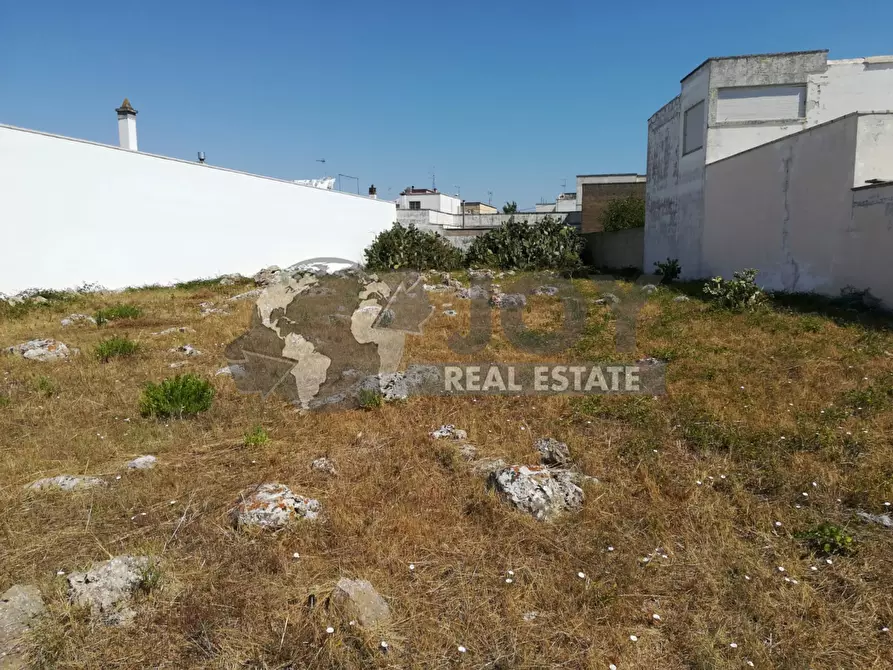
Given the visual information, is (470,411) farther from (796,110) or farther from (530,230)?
(530,230)

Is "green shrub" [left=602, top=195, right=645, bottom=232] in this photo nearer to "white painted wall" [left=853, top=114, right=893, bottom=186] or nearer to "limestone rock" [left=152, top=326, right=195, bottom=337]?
"white painted wall" [left=853, top=114, right=893, bottom=186]

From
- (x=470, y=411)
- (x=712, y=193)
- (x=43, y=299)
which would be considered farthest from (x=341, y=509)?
(x=712, y=193)

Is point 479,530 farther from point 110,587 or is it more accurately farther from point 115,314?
point 115,314

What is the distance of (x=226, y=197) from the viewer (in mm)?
17344

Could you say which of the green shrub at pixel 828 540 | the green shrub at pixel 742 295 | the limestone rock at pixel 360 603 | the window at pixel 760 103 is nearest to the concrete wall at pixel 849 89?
the window at pixel 760 103

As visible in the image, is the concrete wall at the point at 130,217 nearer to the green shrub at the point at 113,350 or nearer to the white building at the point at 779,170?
the green shrub at the point at 113,350

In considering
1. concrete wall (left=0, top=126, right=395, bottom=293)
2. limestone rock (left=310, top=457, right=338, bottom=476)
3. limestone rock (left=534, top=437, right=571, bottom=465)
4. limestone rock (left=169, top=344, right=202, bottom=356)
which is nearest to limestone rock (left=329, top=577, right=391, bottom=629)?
limestone rock (left=310, top=457, right=338, bottom=476)

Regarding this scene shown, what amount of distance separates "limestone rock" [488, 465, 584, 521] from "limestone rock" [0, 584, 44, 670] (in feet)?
8.00

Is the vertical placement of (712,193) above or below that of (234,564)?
above

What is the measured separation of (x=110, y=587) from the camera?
252 cm

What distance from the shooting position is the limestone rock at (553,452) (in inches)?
160

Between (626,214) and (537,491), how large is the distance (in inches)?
1027

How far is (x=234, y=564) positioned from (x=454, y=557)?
1151mm

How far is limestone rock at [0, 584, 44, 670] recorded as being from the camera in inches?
85.1
